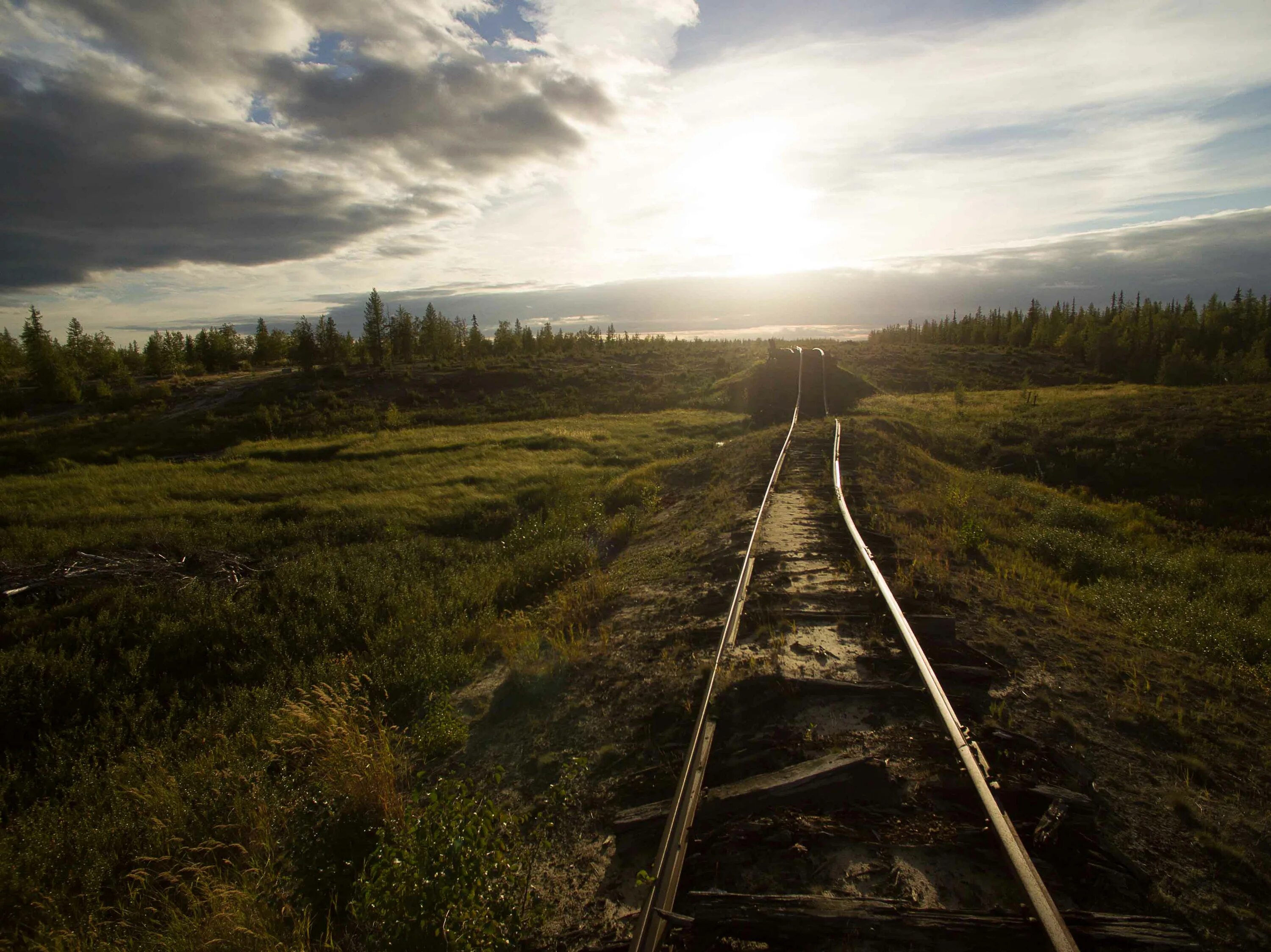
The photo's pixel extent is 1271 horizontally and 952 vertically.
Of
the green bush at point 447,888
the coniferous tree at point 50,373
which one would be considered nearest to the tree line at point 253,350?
the coniferous tree at point 50,373

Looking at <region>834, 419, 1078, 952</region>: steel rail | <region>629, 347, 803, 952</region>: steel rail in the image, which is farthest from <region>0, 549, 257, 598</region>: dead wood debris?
<region>834, 419, 1078, 952</region>: steel rail

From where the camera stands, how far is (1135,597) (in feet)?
25.3

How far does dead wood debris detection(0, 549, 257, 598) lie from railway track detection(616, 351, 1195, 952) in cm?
910

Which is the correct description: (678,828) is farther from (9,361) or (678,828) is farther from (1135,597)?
(9,361)

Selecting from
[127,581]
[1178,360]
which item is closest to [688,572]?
[127,581]

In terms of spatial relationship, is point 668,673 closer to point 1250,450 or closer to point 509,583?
point 509,583

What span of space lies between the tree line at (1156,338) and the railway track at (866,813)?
5695 centimetres

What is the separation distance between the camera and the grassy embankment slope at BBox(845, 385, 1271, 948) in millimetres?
3588

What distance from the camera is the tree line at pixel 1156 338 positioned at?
196 ft

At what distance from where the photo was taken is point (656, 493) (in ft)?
52.5

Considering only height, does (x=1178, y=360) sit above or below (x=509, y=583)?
above

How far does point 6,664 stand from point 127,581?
3.16 meters

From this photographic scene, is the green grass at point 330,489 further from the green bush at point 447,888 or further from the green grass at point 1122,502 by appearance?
the green bush at point 447,888

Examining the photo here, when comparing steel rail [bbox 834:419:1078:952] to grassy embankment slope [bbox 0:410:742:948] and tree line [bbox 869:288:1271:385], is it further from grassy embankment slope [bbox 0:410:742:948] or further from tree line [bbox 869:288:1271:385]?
tree line [bbox 869:288:1271:385]
